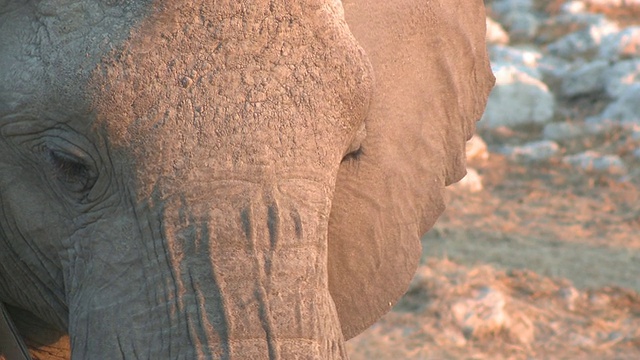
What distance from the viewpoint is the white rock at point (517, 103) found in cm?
630

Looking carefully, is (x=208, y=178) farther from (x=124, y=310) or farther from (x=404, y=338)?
(x=404, y=338)

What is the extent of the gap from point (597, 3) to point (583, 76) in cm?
164

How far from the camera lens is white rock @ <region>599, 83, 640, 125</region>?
6.23 m

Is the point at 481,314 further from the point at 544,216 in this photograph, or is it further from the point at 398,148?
the point at 398,148

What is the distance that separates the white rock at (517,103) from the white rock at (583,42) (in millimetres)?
1103

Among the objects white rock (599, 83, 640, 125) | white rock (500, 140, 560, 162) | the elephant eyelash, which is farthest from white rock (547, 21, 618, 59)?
the elephant eyelash

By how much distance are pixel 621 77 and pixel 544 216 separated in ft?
5.65

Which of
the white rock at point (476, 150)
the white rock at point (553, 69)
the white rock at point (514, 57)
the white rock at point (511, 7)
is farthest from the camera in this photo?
the white rock at point (511, 7)

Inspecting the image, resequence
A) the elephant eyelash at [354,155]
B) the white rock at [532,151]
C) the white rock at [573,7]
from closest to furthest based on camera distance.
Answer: the elephant eyelash at [354,155]
the white rock at [532,151]
the white rock at [573,7]

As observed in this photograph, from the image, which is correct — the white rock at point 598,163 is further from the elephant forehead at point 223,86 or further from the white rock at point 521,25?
the elephant forehead at point 223,86

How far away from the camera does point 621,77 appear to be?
6668mm

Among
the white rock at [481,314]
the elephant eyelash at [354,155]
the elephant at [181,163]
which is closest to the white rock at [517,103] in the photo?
the white rock at [481,314]

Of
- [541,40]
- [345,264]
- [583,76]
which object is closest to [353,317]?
[345,264]

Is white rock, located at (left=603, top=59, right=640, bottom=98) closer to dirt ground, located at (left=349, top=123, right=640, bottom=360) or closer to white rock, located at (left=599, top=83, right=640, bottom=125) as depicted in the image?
white rock, located at (left=599, top=83, right=640, bottom=125)
